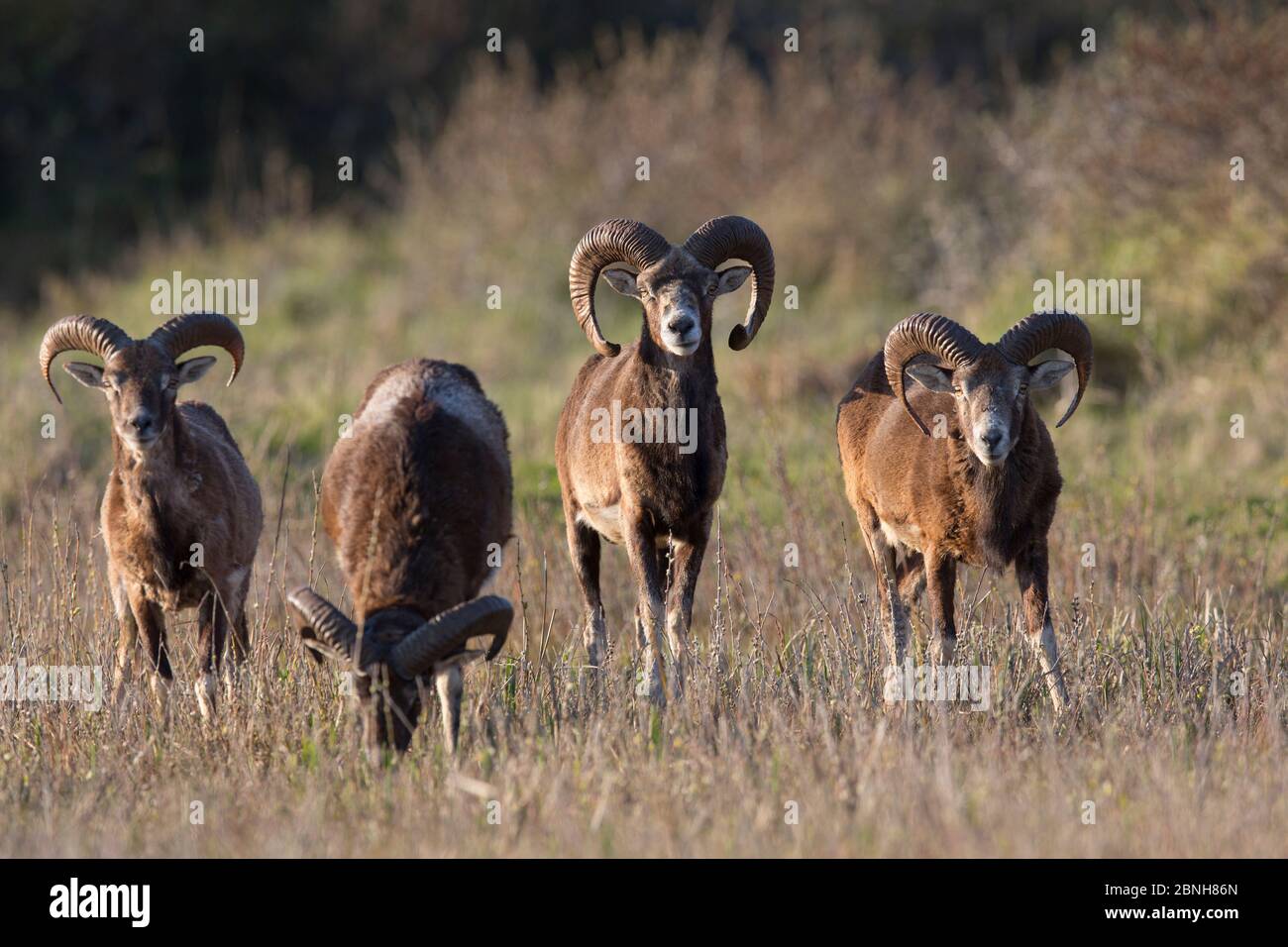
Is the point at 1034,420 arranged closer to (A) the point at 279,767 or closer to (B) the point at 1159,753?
(B) the point at 1159,753

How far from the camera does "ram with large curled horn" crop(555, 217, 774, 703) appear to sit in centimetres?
962

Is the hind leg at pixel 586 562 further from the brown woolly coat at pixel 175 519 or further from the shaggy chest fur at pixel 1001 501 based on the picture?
the shaggy chest fur at pixel 1001 501

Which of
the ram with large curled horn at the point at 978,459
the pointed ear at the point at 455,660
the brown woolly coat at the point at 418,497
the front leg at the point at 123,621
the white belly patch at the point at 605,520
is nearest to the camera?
the pointed ear at the point at 455,660

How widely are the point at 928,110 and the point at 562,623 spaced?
50.2ft

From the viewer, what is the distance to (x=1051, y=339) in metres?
9.43

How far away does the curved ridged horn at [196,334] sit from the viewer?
9.38 metres

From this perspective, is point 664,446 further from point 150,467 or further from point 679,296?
point 150,467

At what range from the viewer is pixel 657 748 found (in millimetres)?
8641

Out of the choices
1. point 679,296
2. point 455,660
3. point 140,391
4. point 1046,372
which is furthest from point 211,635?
point 1046,372

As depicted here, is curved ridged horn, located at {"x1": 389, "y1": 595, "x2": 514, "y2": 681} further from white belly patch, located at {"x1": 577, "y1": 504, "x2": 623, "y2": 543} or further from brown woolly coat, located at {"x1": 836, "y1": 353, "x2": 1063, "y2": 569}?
brown woolly coat, located at {"x1": 836, "y1": 353, "x2": 1063, "y2": 569}

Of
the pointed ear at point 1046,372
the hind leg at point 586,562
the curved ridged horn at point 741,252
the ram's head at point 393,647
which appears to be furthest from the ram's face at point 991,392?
the ram's head at point 393,647

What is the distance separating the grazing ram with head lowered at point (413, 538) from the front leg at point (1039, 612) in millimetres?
3018

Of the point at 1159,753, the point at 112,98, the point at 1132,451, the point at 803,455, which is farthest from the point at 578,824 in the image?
the point at 112,98

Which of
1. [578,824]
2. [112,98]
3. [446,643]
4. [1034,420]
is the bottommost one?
[578,824]
